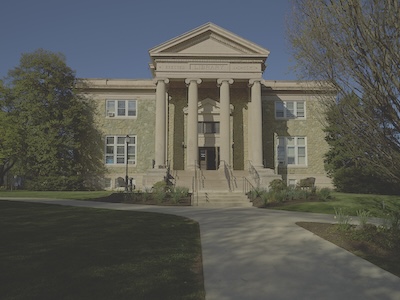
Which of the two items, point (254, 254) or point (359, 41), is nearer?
point (254, 254)

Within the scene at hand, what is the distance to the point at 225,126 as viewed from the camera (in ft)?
94.5

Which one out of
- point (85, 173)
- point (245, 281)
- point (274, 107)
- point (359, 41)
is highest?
point (274, 107)

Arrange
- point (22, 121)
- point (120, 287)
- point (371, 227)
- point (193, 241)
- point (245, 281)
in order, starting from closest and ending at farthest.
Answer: point (120, 287) < point (245, 281) < point (193, 241) < point (371, 227) < point (22, 121)

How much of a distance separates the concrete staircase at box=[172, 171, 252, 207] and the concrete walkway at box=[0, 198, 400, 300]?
9.28 m

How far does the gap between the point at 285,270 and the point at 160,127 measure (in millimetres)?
23565

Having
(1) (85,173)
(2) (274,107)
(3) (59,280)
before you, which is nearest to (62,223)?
(3) (59,280)

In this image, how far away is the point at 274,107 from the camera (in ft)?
111

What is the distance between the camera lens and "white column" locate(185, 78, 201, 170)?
2840cm

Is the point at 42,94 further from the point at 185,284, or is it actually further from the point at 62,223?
the point at 185,284

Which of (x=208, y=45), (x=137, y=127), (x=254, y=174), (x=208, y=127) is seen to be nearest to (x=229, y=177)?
(x=254, y=174)

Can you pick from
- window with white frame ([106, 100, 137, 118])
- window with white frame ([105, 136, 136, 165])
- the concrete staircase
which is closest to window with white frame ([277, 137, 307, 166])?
the concrete staircase

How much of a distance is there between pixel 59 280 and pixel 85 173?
28.3 meters

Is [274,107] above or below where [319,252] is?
above

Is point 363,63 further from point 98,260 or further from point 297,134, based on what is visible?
point 297,134
